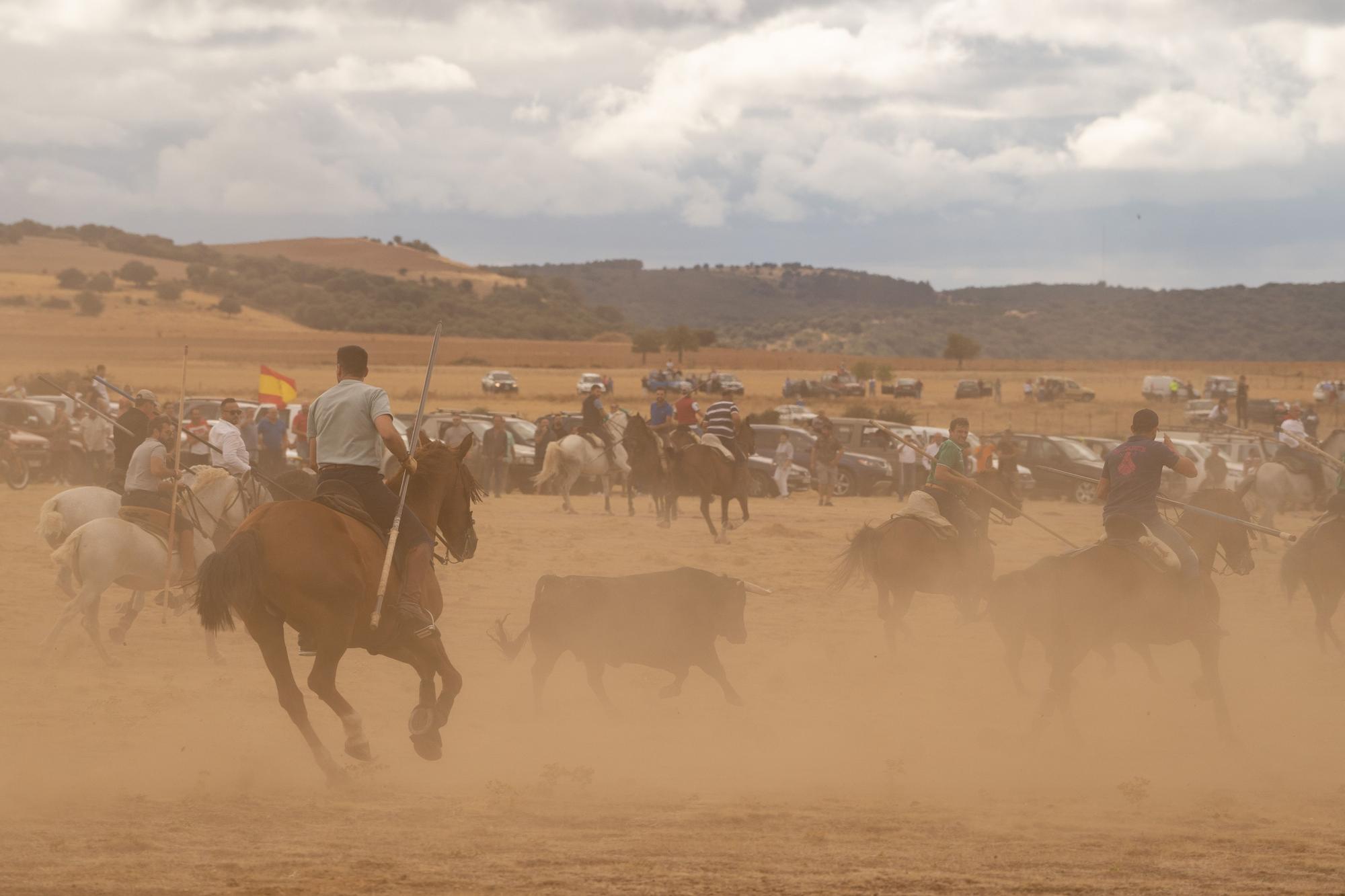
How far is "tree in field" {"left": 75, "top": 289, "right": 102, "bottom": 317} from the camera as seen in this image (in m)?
98.8

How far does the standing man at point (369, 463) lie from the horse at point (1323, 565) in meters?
8.24

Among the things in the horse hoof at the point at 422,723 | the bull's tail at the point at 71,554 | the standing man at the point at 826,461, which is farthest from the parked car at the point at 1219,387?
the horse hoof at the point at 422,723

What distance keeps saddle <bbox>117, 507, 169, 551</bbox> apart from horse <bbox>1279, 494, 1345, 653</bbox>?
980 cm

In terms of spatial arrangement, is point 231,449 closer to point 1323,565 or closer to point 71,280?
point 1323,565

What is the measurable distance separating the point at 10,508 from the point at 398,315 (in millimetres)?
97219

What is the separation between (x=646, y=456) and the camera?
907 inches

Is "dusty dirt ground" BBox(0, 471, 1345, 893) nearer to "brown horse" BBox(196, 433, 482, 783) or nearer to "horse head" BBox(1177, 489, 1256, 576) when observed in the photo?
"brown horse" BBox(196, 433, 482, 783)

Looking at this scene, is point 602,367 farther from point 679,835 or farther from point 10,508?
point 679,835

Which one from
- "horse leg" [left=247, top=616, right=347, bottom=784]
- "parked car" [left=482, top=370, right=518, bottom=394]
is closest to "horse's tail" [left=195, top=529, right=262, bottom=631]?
"horse leg" [left=247, top=616, right=347, bottom=784]

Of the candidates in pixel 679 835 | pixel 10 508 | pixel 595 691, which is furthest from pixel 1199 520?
pixel 10 508

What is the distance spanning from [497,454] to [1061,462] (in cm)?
1256

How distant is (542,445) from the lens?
102 feet

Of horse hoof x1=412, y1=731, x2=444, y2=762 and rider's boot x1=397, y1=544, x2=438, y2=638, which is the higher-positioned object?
rider's boot x1=397, y1=544, x2=438, y2=638

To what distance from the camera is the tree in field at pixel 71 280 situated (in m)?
107
